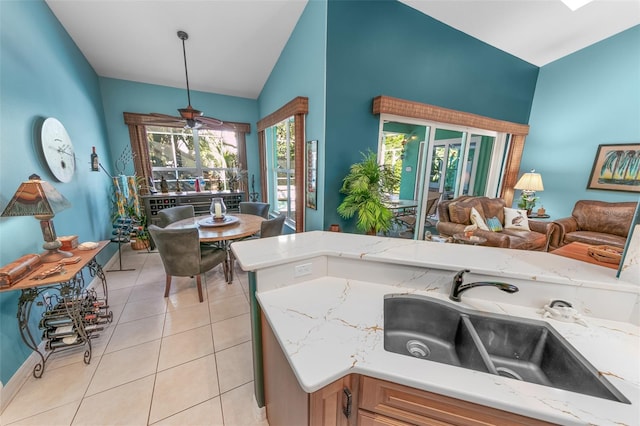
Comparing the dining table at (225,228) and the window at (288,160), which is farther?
the window at (288,160)

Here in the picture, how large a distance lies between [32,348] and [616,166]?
23.2ft

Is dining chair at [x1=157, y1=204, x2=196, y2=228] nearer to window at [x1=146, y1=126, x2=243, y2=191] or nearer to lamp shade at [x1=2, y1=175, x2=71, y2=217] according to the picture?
window at [x1=146, y1=126, x2=243, y2=191]

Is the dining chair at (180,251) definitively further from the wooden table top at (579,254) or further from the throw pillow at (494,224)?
the throw pillow at (494,224)

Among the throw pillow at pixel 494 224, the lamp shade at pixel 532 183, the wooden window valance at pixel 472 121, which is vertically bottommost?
the throw pillow at pixel 494 224

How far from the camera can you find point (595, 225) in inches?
133

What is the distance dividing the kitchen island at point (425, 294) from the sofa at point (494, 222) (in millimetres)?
2275

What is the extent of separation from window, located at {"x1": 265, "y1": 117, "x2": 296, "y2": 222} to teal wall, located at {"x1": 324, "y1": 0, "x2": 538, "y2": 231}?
114 cm

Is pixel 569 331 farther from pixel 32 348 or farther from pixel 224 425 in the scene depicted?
pixel 32 348

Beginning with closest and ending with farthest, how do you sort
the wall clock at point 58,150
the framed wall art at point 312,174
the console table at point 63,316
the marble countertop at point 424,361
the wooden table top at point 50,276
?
the marble countertop at point 424,361 → the wooden table top at point 50,276 → the console table at point 63,316 → the wall clock at point 58,150 → the framed wall art at point 312,174

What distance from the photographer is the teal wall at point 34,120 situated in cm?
150

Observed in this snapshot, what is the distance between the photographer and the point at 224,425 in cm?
126

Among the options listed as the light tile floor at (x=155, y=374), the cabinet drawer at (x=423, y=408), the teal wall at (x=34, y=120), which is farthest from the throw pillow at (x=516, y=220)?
the teal wall at (x=34, y=120)

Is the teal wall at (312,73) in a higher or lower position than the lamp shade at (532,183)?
higher

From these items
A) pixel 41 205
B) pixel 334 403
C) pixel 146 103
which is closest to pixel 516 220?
pixel 334 403
